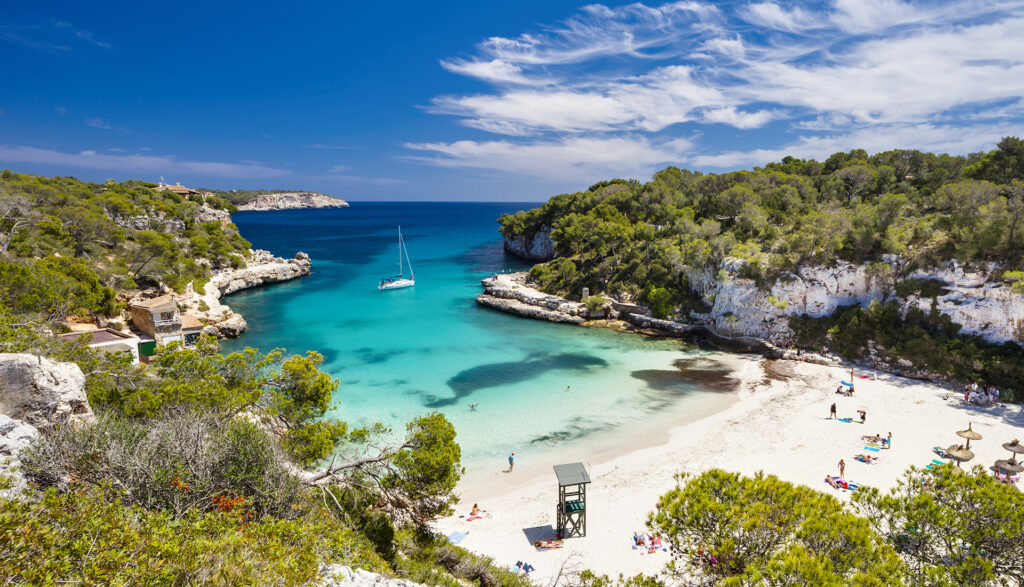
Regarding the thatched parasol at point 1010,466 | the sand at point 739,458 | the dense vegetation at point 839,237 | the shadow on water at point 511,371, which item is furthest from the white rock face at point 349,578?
the dense vegetation at point 839,237

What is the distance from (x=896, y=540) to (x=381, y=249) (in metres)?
73.5

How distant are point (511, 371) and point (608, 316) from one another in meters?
11.9

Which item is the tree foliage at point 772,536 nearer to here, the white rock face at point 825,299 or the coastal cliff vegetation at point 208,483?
the coastal cliff vegetation at point 208,483

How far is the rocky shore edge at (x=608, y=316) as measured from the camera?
25.4 meters

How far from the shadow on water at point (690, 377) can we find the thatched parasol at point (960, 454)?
766 centimetres

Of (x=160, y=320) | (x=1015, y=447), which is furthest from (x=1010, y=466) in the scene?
(x=160, y=320)

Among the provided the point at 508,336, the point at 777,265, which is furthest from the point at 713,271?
the point at 508,336

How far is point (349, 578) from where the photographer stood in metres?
5.65

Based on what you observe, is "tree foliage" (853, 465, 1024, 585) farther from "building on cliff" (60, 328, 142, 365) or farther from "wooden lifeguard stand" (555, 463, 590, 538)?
"building on cliff" (60, 328, 142, 365)

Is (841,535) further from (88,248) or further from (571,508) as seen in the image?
(88,248)

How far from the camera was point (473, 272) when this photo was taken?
52.7 meters

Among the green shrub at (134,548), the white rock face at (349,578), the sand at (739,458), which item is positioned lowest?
the sand at (739,458)

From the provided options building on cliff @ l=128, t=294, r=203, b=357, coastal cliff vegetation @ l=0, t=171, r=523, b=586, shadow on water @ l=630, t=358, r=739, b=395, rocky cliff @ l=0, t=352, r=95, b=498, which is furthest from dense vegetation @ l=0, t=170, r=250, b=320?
shadow on water @ l=630, t=358, r=739, b=395

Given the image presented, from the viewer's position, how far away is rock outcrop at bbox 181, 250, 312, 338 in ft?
92.0
